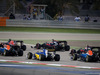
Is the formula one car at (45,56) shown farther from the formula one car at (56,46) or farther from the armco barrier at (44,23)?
the armco barrier at (44,23)

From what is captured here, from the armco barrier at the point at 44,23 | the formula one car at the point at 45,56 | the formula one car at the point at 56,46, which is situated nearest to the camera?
the formula one car at the point at 45,56

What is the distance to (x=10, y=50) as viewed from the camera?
14.5m

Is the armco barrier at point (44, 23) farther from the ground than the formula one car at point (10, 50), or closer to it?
farther from the ground

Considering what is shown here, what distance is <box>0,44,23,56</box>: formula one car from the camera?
569 inches

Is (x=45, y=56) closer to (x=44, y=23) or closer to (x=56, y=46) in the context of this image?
(x=56, y=46)

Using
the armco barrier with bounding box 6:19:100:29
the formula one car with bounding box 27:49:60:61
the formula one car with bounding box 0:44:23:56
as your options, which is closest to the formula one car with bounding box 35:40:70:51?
the formula one car with bounding box 0:44:23:56

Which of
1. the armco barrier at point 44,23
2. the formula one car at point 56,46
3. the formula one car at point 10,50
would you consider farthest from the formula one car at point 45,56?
the armco barrier at point 44,23

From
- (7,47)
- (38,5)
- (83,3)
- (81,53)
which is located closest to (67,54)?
(81,53)

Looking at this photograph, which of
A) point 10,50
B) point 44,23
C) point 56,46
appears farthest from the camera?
point 44,23

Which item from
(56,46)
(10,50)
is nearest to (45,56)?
(10,50)

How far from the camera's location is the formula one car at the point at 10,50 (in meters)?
14.5

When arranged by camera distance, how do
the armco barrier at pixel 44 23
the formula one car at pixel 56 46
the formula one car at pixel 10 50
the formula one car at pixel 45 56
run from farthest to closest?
the armco barrier at pixel 44 23 < the formula one car at pixel 56 46 < the formula one car at pixel 10 50 < the formula one car at pixel 45 56

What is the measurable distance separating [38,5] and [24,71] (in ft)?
122

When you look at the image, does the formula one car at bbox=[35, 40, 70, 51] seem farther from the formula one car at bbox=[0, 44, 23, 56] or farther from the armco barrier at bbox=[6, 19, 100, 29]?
the armco barrier at bbox=[6, 19, 100, 29]
